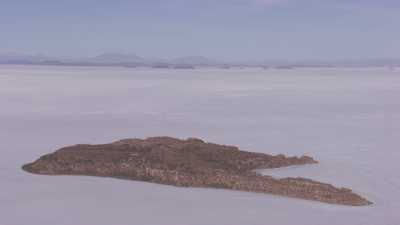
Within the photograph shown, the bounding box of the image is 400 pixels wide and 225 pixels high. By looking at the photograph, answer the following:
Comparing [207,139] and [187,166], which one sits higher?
[207,139]

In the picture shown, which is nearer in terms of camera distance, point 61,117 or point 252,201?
point 252,201

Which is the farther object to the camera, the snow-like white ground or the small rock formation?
the small rock formation

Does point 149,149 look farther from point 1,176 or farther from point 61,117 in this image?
point 61,117

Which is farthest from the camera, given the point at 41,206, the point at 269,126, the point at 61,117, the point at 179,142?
the point at 61,117

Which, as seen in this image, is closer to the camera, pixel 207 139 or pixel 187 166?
pixel 187 166

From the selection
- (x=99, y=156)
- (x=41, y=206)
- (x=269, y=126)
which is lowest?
(x=41, y=206)

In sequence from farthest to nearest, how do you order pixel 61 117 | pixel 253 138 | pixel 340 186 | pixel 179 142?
1. pixel 61 117
2. pixel 253 138
3. pixel 179 142
4. pixel 340 186

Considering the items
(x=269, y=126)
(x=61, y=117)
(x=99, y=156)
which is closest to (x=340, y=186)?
(x=99, y=156)

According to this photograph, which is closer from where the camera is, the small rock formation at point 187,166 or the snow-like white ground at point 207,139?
the snow-like white ground at point 207,139
